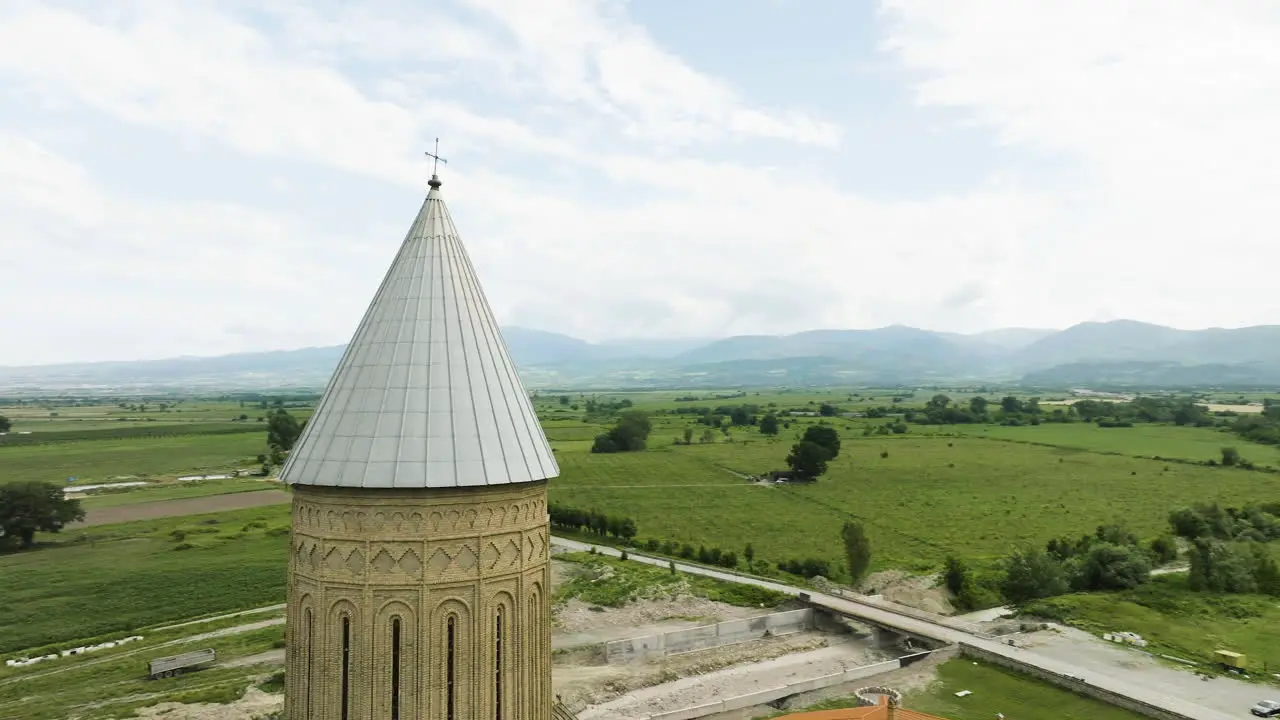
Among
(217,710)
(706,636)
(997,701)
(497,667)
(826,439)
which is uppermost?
(497,667)

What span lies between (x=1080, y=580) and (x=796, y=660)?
1577cm

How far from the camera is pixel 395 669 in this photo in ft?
32.5

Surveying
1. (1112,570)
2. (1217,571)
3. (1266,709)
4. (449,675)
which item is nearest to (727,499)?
(1112,570)

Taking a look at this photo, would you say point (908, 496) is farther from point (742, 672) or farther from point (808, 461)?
point (742, 672)

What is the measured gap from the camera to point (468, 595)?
10086mm

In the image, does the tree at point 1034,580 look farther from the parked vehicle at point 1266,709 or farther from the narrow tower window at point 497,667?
the narrow tower window at point 497,667

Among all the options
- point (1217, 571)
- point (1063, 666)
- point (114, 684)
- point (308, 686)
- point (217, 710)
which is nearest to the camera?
point (308, 686)

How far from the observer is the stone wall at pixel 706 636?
88.5 feet

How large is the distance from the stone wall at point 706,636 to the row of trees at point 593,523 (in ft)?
53.4

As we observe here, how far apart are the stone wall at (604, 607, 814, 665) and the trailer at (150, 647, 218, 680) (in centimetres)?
1367

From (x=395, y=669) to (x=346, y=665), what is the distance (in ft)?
2.30

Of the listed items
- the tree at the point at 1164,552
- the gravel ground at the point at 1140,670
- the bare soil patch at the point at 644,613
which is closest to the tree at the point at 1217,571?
the tree at the point at 1164,552

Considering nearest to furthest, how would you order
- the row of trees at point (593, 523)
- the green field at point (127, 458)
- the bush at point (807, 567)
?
1. the bush at point (807, 567)
2. the row of trees at point (593, 523)
3. the green field at point (127, 458)

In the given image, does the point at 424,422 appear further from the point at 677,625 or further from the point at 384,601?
the point at 677,625
